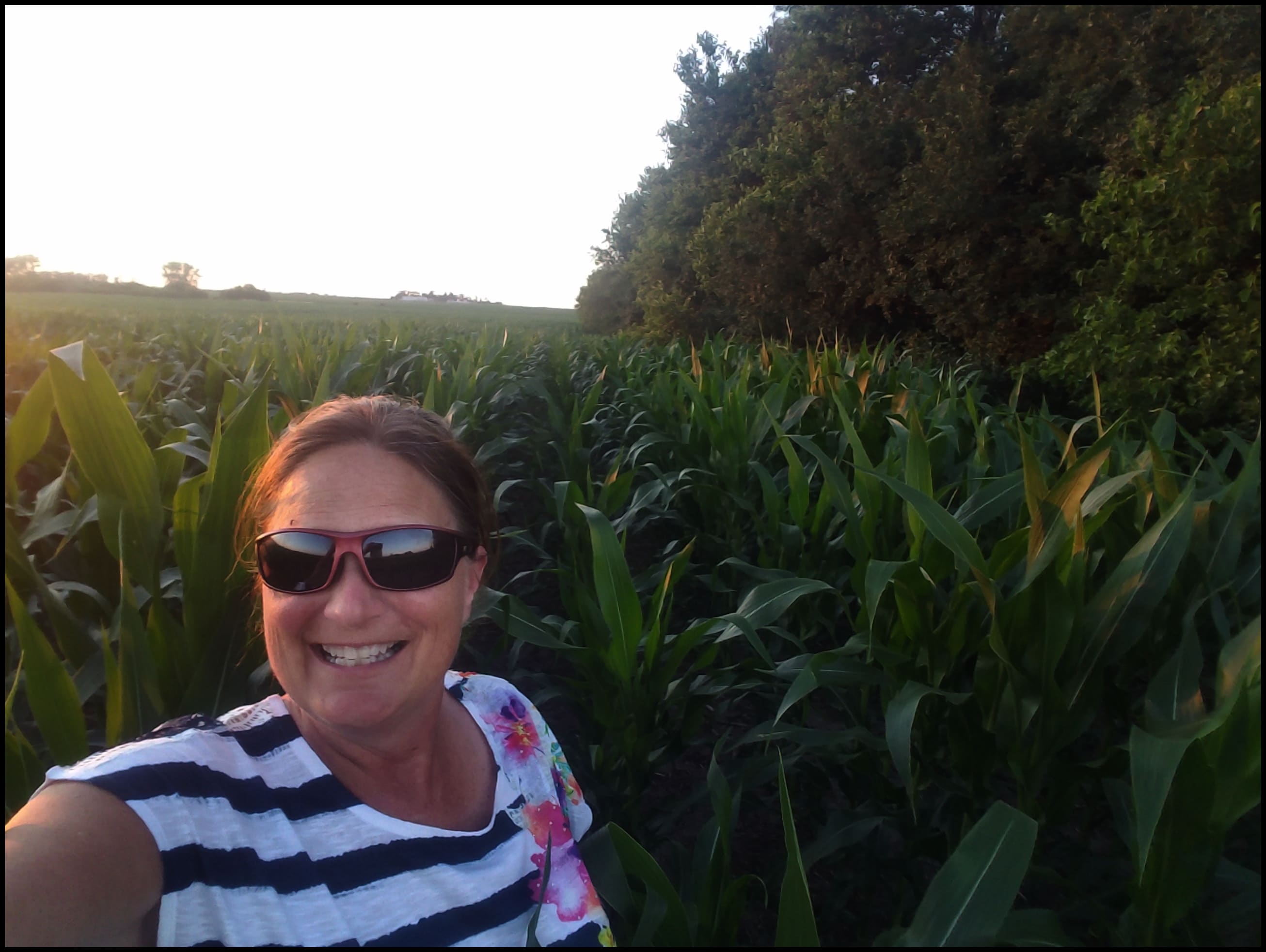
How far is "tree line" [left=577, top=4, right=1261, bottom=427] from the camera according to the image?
6.54 metres

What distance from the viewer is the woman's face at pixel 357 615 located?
962 millimetres

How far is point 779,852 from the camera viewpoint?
73.0 inches

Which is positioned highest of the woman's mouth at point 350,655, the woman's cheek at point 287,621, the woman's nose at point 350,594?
the woman's nose at point 350,594

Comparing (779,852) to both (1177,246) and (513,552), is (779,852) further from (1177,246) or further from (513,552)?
(1177,246)

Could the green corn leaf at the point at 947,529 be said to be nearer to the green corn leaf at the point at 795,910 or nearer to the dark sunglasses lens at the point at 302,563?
the green corn leaf at the point at 795,910

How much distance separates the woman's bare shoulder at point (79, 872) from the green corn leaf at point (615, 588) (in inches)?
32.1

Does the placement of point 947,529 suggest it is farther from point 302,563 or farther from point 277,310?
point 277,310

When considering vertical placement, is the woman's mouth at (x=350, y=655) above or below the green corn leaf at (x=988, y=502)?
below

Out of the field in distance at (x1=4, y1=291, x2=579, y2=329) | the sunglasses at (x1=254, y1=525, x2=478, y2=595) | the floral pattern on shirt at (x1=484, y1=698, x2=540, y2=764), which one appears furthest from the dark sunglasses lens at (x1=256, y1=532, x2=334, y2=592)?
the field in distance at (x1=4, y1=291, x2=579, y2=329)

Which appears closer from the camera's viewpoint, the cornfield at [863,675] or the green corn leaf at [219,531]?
the cornfield at [863,675]

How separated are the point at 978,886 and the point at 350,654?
82 cm

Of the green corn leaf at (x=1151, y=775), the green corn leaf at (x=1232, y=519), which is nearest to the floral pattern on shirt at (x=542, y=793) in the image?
the green corn leaf at (x=1151, y=775)

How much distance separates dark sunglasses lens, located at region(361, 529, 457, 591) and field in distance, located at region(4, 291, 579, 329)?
9.00 m

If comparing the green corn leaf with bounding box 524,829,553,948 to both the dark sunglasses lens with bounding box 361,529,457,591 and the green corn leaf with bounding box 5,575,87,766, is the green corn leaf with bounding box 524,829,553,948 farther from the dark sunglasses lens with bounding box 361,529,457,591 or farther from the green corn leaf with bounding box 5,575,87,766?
Answer: the green corn leaf with bounding box 5,575,87,766
